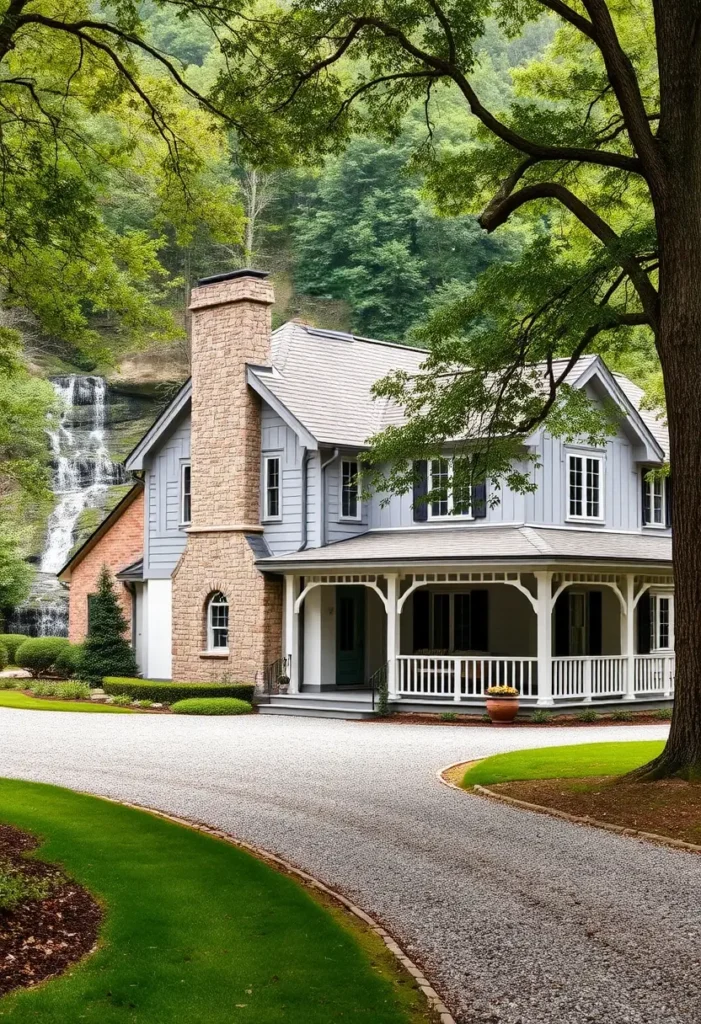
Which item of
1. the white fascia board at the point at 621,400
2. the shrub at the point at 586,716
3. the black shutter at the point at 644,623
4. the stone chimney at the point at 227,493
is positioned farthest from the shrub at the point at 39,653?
the white fascia board at the point at 621,400

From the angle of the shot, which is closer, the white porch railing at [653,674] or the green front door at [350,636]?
the white porch railing at [653,674]

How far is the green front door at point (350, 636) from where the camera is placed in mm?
30391

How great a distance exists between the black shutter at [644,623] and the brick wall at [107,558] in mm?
13803

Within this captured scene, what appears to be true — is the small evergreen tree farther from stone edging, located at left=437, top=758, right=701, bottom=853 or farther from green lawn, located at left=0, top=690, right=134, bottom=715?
stone edging, located at left=437, top=758, right=701, bottom=853

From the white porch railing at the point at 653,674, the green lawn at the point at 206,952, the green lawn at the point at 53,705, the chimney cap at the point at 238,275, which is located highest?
the chimney cap at the point at 238,275

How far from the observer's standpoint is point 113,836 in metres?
12.1

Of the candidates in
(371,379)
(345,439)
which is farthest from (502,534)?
(371,379)

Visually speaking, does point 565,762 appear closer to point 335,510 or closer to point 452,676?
point 452,676

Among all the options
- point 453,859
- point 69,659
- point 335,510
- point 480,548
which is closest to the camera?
point 453,859

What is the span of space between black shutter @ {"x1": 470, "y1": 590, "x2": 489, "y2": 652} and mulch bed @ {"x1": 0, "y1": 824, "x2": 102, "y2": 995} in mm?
20026

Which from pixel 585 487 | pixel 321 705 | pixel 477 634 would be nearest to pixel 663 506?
pixel 585 487

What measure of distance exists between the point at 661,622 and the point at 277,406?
1101 centimetres

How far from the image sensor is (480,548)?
2653cm

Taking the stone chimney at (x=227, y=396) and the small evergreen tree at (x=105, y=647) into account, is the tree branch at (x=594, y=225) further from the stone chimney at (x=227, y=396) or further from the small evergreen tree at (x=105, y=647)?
the small evergreen tree at (x=105, y=647)
